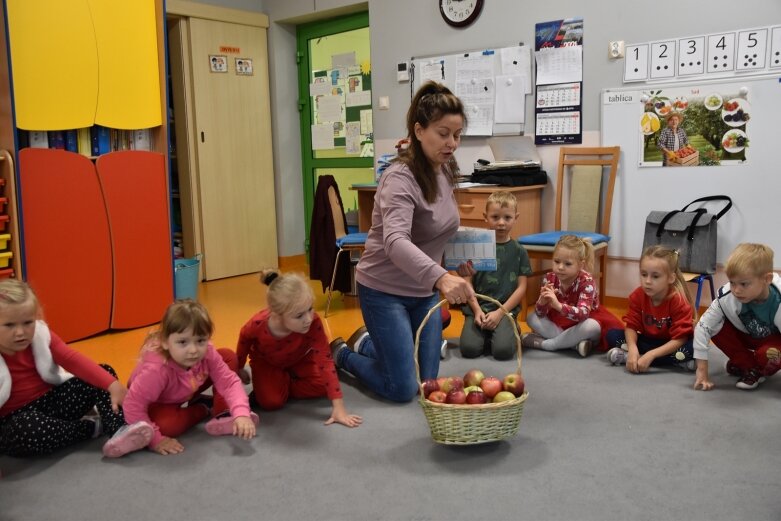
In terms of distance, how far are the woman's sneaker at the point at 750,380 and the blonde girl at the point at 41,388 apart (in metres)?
2.23

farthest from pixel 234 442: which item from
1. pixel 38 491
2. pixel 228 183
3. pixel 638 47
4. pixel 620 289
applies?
pixel 228 183

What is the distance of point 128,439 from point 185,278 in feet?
7.29

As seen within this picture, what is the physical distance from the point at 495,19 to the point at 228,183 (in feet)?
7.70

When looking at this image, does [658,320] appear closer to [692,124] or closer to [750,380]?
[750,380]

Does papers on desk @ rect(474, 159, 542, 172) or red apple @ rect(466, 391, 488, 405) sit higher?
papers on desk @ rect(474, 159, 542, 172)

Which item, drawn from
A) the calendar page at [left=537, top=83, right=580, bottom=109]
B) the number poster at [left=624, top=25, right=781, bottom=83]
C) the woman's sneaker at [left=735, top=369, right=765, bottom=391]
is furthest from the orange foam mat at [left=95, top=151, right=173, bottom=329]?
the woman's sneaker at [left=735, top=369, right=765, bottom=391]

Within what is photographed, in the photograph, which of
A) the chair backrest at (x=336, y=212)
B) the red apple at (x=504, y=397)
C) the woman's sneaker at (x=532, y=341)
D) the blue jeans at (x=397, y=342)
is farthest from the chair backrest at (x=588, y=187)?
the red apple at (x=504, y=397)

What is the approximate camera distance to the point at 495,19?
14.6ft

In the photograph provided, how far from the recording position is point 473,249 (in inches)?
109

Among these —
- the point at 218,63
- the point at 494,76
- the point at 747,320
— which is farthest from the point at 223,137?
the point at 747,320

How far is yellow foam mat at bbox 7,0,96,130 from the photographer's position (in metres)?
3.37

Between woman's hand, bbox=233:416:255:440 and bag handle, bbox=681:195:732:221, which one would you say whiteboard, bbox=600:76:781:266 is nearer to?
bag handle, bbox=681:195:732:221

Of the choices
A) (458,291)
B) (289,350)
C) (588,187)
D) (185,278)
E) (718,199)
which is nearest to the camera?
(458,291)

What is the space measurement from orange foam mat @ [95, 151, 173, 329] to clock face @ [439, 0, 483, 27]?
203 cm
